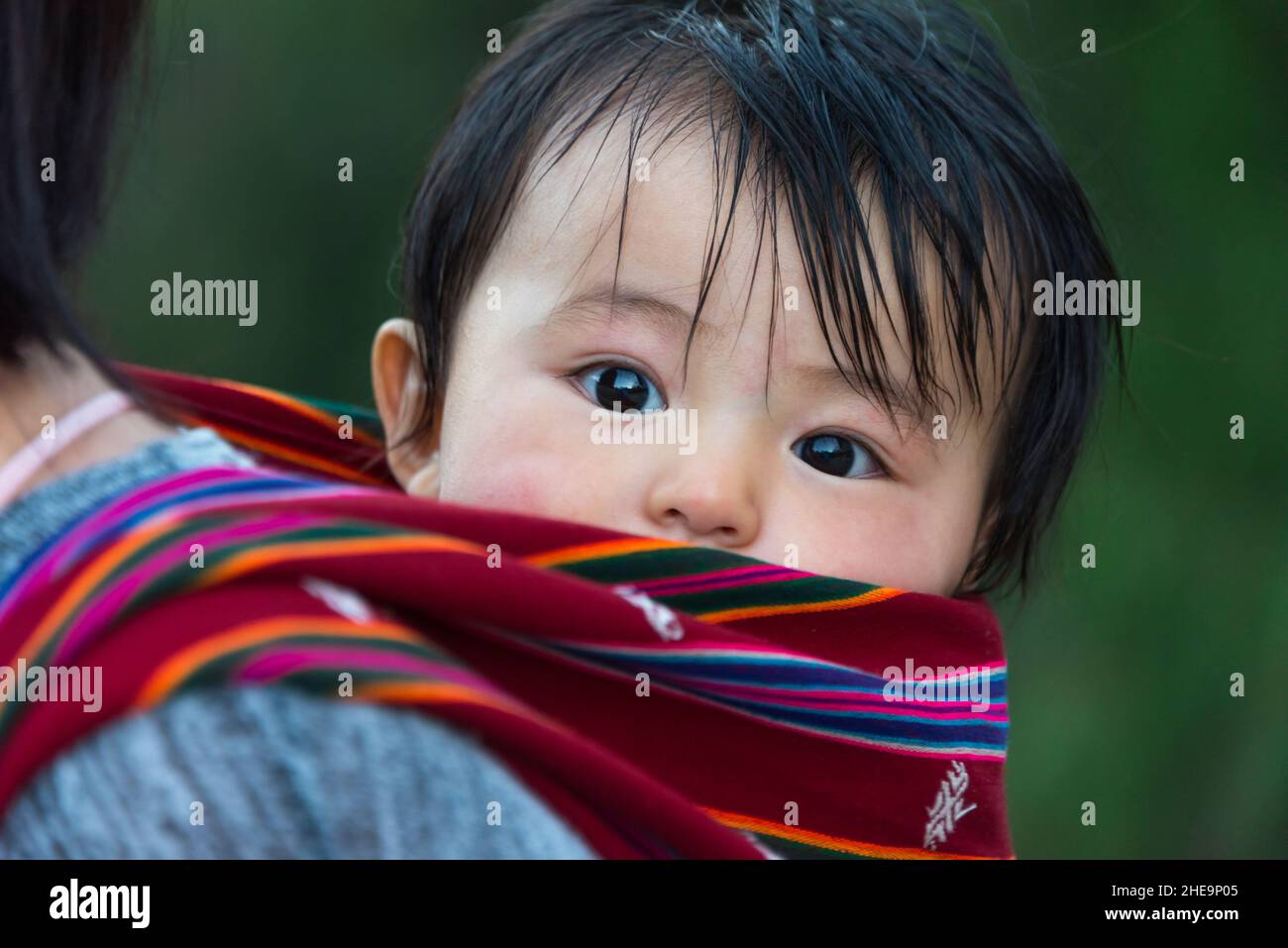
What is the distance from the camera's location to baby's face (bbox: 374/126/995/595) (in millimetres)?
1529

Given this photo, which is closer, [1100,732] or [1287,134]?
[1287,134]

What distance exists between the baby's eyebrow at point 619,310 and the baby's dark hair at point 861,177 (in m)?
0.03

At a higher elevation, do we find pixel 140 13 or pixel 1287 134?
pixel 1287 134

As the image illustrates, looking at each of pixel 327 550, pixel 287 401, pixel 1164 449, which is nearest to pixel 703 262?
pixel 287 401

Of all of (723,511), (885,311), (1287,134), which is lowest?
(723,511)

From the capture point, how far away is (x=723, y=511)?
1.47m

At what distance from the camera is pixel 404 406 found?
198cm

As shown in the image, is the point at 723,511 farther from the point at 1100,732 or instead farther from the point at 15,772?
the point at 1100,732

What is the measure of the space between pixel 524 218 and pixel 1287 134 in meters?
2.53

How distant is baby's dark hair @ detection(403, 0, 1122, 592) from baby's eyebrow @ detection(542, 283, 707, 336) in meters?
0.03

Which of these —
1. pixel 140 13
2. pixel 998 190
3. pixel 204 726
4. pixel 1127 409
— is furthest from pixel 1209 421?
pixel 204 726

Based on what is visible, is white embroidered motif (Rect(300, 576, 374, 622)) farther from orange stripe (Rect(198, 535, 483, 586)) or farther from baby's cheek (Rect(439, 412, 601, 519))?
baby's cheek (Rect(439, 412, 601, 519))

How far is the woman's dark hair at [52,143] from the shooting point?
0.94 m

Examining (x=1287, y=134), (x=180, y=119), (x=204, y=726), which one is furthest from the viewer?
(x=180, y=119)
